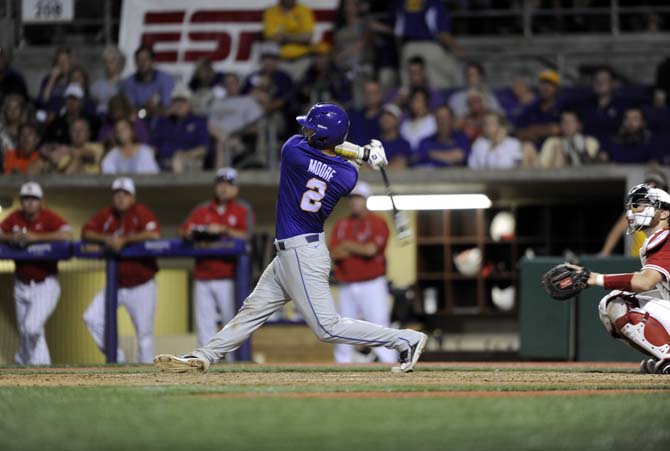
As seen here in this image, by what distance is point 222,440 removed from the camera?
4.79m

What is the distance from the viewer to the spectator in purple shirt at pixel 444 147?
13672mm

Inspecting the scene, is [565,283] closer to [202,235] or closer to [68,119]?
[202,235]

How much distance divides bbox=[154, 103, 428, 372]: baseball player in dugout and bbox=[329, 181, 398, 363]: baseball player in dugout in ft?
14.2

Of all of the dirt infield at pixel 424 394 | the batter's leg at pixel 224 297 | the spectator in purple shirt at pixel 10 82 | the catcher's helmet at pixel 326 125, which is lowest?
the batter's leg at pixel 224 297

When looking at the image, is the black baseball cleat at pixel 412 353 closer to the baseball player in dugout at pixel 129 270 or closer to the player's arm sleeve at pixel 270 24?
the baseball player in dugout at pixel 129 270

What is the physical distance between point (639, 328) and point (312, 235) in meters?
2.20

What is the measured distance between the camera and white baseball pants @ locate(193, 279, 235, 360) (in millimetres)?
11602

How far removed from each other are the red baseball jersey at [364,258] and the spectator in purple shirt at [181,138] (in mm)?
2527

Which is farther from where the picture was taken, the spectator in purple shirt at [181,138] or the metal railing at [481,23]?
the metal railing at [481,23]

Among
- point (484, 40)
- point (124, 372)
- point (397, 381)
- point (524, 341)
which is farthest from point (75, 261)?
point (484, 40)

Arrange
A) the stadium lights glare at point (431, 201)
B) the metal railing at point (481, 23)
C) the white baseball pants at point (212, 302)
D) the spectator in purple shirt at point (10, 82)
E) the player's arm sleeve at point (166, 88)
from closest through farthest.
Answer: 1. the white baseball pants at point (212, 302)
2. the stadium lights glare at point (431, 201)
3. the player's arm sleeve at point (166, 88)
4. the spectator in purple shirt at point (10, 82)
5. the metal railing at point (481, 23)

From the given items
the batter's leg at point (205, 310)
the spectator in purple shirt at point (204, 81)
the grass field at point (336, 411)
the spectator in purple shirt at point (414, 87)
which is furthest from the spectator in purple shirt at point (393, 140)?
the grass field at point (336, 411)

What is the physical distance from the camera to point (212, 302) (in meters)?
11.7

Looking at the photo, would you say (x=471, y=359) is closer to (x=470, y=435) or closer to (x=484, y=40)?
(x=484, y=40)
